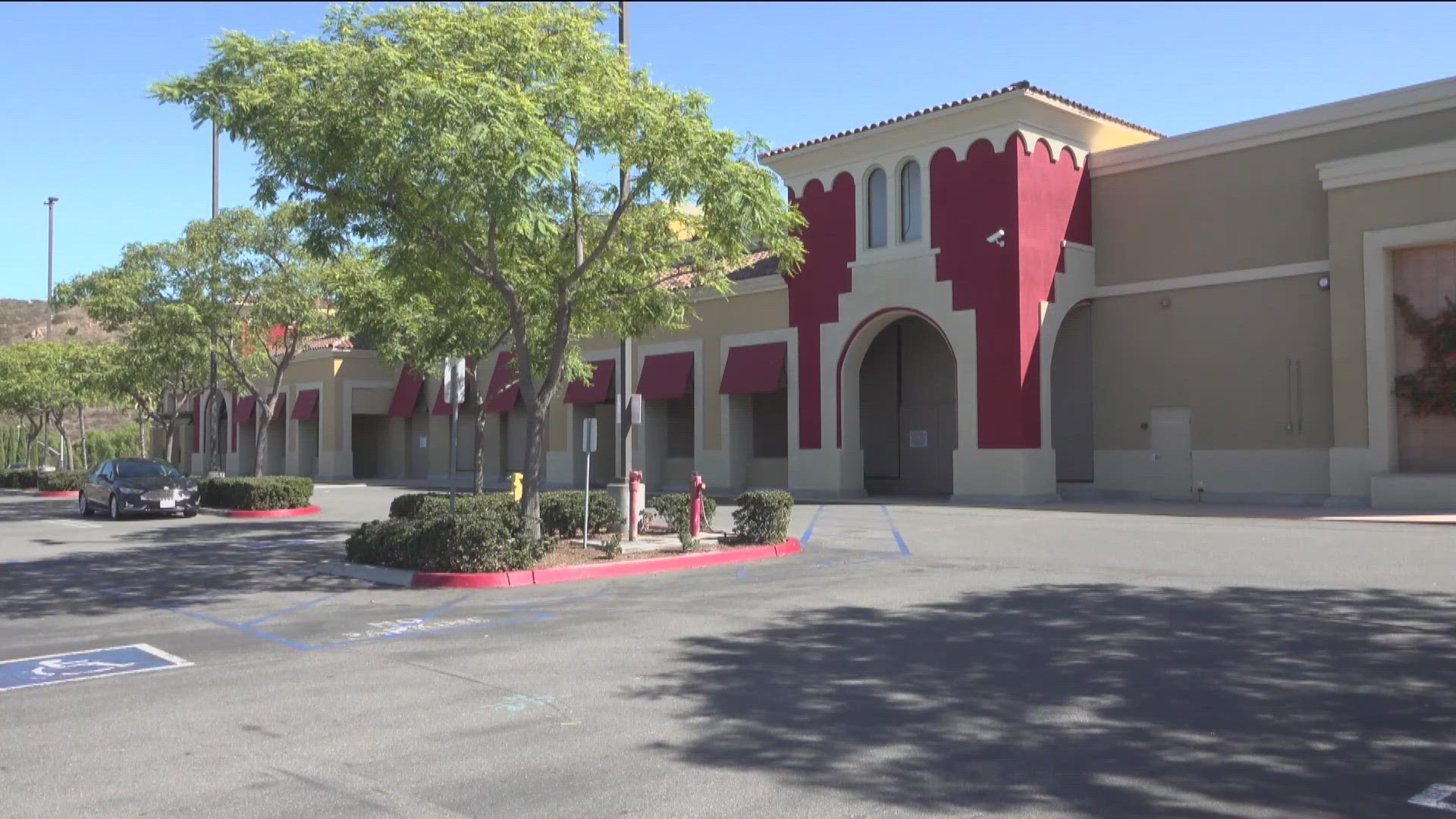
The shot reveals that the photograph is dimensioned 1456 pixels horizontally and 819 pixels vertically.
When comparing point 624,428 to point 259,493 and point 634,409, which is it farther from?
point 259,493

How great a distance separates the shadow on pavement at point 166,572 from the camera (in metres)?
12.8

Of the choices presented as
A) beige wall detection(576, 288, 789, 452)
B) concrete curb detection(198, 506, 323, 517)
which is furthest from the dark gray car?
beige wall detection(576, 288, 789, 452)

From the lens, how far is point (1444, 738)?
643cm

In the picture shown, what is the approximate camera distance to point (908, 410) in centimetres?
3284

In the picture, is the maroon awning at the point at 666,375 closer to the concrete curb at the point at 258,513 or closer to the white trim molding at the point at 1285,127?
the concrete curb at the point at 258,513

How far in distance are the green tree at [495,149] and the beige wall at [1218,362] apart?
14341 millimetres

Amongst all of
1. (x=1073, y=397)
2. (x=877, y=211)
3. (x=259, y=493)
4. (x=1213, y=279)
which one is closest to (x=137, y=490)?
(x=259, y=493)

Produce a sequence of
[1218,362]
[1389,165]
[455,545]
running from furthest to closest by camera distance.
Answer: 1. [1218,362]
2. [1389,165]
3. [455,545]

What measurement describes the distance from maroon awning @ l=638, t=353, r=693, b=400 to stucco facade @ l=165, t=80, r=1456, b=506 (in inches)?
6.3

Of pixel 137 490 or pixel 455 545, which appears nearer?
pixel 455 545

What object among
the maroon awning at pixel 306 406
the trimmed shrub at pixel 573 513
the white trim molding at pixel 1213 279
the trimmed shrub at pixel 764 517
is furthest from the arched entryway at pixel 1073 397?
the maroon awning at pixel 306 406

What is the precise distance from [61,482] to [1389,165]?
38.1 meters

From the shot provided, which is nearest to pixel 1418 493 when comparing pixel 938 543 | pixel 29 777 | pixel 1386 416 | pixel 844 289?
pixel 1386 416

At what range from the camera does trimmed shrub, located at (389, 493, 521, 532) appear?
48.1 ft
